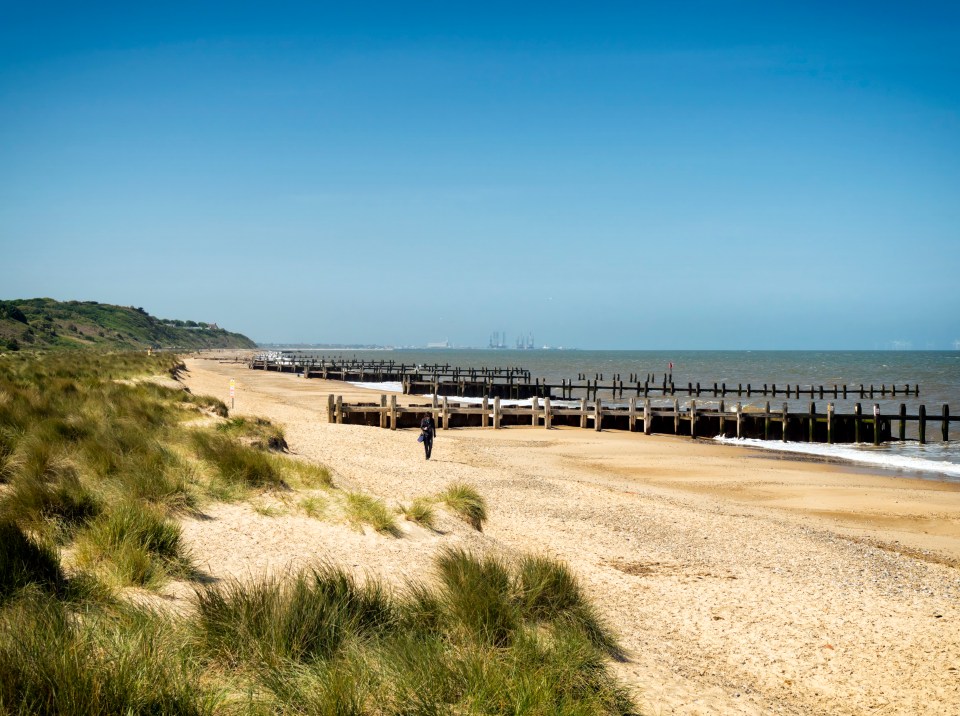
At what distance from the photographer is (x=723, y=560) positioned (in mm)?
11656

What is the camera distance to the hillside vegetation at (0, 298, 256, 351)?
323 feet

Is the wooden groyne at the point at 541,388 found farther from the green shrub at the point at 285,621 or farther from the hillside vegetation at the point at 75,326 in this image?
the green shrub at the point at 285,621

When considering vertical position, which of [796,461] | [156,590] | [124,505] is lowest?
[796,461]

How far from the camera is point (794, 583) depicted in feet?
34.6

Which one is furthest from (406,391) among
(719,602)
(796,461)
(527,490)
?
(719,602)

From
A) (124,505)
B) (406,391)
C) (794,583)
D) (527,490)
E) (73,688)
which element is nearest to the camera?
(73,688)

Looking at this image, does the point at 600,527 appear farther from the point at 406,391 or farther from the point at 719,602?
the point at 406,391

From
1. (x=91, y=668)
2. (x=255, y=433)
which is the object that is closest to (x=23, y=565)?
(x=91, y=668)

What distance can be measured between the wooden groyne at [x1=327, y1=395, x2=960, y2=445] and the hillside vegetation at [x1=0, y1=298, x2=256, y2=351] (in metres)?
49.1

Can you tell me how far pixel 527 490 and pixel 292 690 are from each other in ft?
41.8

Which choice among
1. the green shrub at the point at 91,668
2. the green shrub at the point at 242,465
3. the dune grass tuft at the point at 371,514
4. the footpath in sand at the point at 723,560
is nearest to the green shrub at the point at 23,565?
the green shrub at the point at 91,668

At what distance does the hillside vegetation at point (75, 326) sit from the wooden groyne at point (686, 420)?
161ft

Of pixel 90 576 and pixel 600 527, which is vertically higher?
pixel 90 576

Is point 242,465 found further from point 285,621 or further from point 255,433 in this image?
point 285,621
